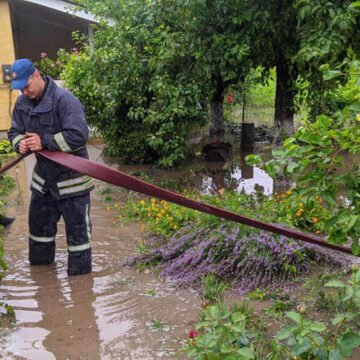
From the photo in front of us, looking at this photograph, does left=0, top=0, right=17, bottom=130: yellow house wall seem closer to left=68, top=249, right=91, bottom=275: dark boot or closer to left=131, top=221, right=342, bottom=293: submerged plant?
left=68, top=249, right=91, bottom=275: dark boot

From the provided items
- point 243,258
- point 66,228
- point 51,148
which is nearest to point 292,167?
point 243,258

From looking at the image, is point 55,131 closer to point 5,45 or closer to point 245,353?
point 245,353

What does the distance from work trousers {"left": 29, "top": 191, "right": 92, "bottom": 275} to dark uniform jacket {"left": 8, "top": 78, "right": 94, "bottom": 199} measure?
11 cm

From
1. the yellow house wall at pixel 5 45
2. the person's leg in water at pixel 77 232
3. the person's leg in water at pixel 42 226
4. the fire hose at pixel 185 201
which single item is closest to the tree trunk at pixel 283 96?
the person's leg in water at pixel 77 232

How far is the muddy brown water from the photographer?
133 inches

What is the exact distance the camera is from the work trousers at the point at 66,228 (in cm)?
445

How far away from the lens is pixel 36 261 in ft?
15.8

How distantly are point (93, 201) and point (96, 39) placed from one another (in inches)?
149

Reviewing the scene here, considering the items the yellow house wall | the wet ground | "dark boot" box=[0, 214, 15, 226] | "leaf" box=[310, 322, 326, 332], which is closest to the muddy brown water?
the wet ground

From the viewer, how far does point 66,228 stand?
452cm

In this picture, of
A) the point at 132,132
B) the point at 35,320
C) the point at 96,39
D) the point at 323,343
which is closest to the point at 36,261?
the point at 35,320

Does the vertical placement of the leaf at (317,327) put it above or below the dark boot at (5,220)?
above

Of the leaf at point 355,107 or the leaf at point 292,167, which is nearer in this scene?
the leaf at point 355,107

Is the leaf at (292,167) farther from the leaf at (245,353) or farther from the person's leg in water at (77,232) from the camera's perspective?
the person's leg in water at (77,232)
